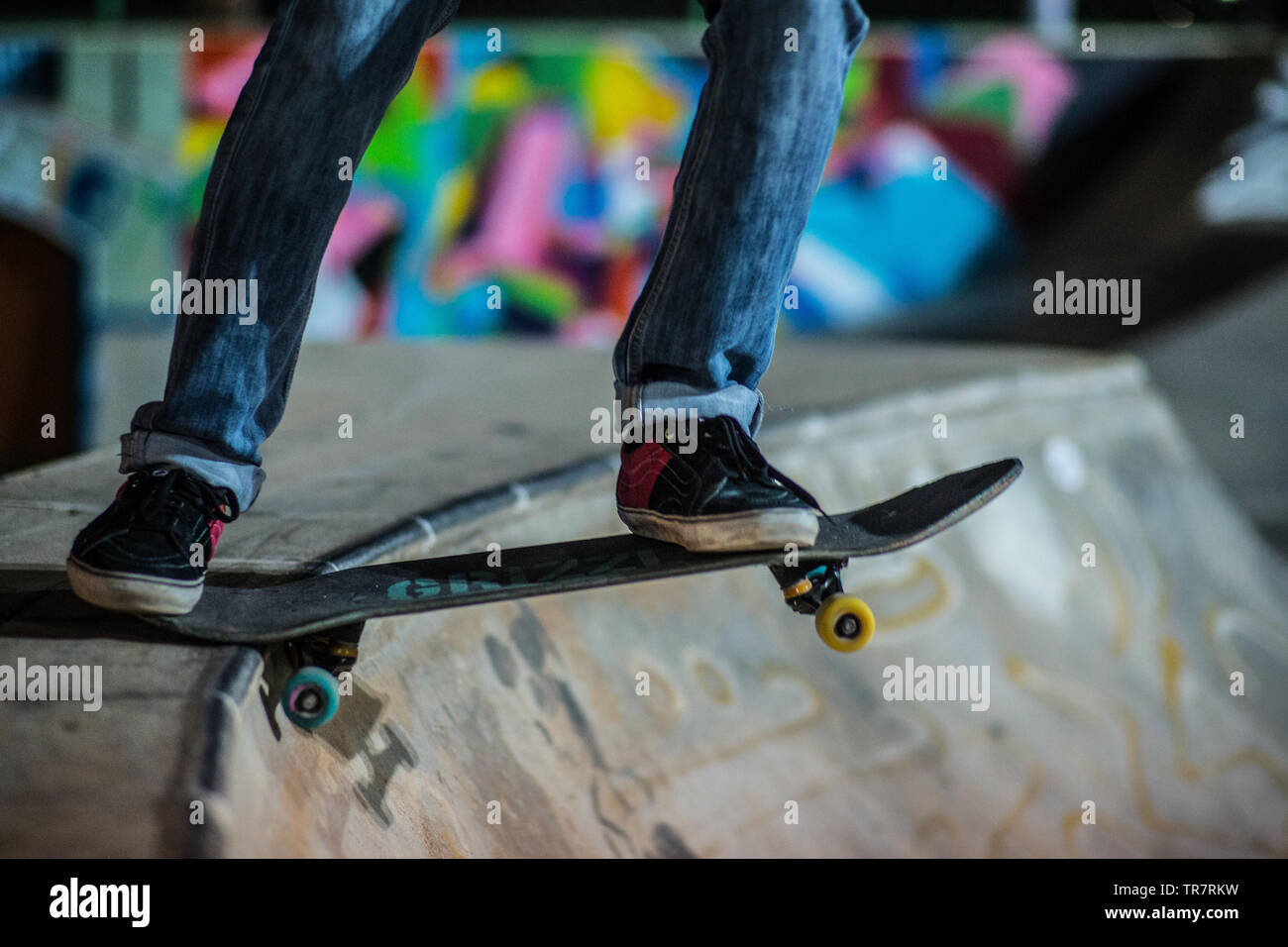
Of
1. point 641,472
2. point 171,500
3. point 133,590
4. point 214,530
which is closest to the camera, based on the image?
point 133,590

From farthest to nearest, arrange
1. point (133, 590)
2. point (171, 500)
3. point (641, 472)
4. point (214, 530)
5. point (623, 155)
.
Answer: point (623, 155), point (641, 472), point (214, 530), point (171, 500), point (133, 590)

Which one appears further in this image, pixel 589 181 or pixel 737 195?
pixel 589 181

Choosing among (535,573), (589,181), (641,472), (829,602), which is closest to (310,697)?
(535,573)

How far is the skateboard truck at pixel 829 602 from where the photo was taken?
1.98 m

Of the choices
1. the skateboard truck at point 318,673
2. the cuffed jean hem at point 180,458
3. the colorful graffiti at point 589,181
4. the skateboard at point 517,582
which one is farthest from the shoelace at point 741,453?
the colorful graffiti at point 589,181

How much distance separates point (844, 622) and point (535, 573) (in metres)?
0.57

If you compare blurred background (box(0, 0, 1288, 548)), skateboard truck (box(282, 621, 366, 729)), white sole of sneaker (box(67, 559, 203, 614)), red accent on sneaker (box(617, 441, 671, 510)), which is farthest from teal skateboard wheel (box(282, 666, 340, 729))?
blurred background (box(0, 0, 1288, 548))

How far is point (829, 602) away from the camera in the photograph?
1.99 meters

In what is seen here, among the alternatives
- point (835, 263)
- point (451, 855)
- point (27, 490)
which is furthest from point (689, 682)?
point (835, 263)

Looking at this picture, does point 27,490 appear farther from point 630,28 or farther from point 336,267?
point 630,28

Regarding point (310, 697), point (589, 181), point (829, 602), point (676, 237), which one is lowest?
point (310, 697)

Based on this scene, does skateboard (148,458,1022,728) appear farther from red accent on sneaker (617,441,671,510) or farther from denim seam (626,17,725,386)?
denim seam (626,17,725,386)

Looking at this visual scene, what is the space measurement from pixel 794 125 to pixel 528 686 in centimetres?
128

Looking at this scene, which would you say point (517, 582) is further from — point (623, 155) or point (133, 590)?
point (623, 155)
